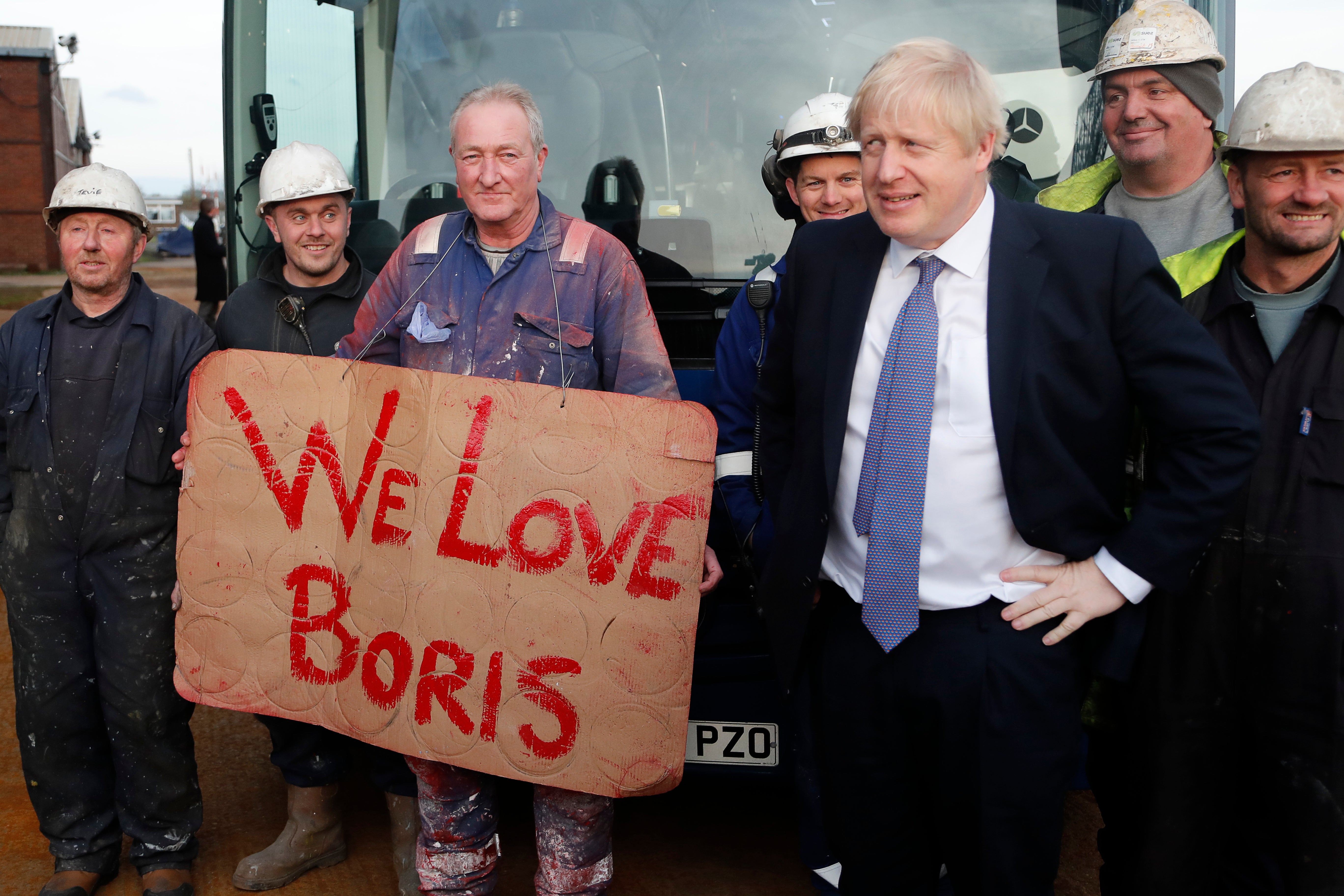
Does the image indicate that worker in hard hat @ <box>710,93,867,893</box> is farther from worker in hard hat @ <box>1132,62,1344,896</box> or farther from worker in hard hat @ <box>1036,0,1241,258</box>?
worker in hard hat @ <box>1132,62,1344,896</box>

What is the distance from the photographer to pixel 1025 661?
6.31 feet

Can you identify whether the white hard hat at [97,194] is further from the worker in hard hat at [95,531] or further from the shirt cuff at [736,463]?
the shirt cuff at [736,463]

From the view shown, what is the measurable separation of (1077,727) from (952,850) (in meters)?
0.33

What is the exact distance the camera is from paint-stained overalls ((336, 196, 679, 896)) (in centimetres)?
262

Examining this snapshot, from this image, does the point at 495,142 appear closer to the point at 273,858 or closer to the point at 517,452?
the point at 517,452

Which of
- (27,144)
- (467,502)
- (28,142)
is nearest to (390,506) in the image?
(467,502)

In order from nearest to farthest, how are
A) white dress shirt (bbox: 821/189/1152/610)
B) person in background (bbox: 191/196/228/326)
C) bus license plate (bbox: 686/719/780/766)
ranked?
white dress shirt (bbox: 821/189/1152/610)
bus license plate (bbox: 686/719/780/766)
person in background (bbox: 191/196/228/326)

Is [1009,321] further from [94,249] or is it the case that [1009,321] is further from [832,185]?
[94,249]

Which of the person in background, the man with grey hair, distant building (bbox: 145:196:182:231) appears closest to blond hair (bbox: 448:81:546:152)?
the man with grey hair

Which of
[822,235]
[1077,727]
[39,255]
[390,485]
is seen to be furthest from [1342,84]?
[39,255]

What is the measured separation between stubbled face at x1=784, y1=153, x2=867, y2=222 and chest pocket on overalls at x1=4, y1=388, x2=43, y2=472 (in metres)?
2.10

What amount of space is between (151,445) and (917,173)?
219cm

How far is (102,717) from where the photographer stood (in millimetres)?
3084

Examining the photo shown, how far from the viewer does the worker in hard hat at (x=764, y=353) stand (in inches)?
102
